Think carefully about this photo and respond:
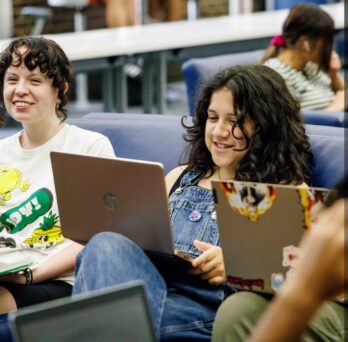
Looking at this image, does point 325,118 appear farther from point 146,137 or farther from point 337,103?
point 146,137

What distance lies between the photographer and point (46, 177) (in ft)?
8.17

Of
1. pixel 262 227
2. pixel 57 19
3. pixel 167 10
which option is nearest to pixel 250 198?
pixel 262 227

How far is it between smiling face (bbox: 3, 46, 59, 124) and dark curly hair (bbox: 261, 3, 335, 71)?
205cm

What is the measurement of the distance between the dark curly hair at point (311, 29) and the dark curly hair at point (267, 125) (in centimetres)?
199

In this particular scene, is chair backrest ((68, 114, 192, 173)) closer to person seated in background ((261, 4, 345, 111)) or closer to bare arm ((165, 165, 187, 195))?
bare arm ((165, 165, 187, 195))

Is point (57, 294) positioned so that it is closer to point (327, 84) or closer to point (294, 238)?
point (294, 238)

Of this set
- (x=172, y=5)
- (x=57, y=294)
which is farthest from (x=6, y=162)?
(x=172, y=5)

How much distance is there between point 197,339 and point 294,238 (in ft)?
1.53

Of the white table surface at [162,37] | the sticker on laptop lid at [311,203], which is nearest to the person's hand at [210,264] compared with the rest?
the sticker on laptop lid at [311,203]

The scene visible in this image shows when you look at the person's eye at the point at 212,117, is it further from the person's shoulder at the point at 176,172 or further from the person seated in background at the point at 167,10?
the person seated in background at the point at 167,10

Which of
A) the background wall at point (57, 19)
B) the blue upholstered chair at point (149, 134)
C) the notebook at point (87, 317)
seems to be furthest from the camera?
the background wall at point (57, 19)

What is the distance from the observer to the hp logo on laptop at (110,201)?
219 cm

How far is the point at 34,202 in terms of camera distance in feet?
8.07

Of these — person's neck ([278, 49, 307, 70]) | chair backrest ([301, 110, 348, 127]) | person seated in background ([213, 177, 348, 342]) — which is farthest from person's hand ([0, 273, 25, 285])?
person's neck ([278, 49, 307, 70])
